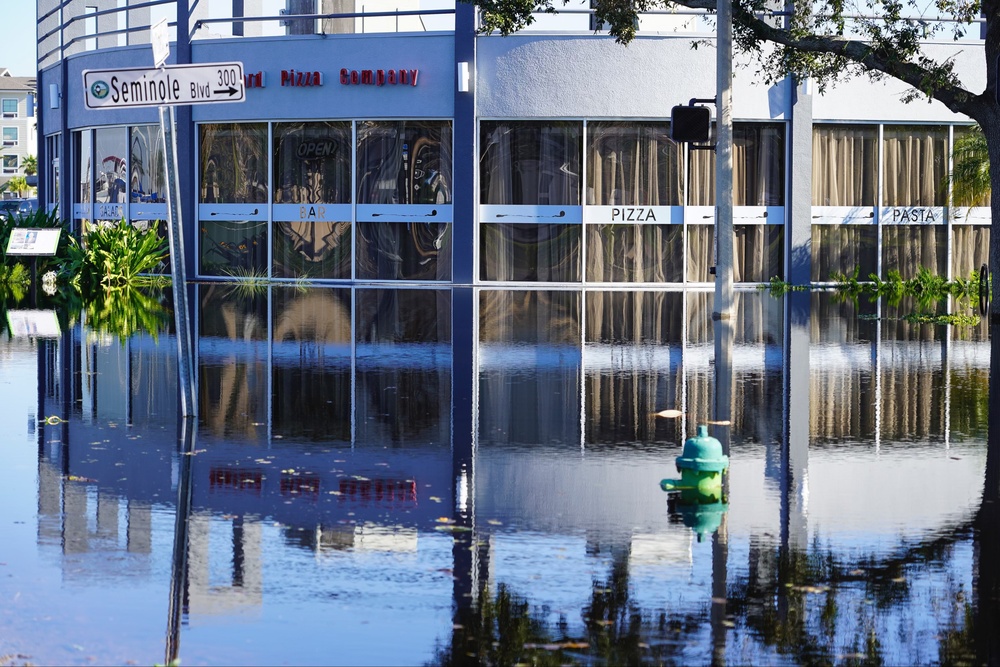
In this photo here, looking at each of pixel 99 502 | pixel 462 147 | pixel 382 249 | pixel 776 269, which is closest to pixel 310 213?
pixel 382 249

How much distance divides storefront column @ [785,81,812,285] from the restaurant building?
4 cm

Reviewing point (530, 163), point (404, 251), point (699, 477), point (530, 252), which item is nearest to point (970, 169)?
point (530, 163)

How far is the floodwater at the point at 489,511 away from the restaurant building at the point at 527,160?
1266cm

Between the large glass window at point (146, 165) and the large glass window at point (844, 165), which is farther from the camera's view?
the large glass window at point (146, 165)

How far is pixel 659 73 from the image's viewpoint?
2759 cm

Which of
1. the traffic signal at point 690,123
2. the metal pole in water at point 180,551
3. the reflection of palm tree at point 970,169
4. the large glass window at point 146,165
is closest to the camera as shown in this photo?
the metal pole in water at point 180,551

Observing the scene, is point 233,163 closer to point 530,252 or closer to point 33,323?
point 530,252

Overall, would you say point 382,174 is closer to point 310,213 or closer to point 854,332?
point 310,213

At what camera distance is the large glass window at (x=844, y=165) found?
28.6 meters

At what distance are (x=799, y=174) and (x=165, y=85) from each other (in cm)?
2012

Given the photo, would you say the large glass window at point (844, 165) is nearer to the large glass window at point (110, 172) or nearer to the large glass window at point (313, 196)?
Result: the large glass window at point (313, 196)

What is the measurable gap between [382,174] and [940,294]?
425 inches

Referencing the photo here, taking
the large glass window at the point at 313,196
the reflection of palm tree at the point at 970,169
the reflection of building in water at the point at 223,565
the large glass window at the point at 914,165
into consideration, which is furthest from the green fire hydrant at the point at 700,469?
the large glass window at the point at 914,165

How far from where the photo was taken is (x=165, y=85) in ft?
32.0
